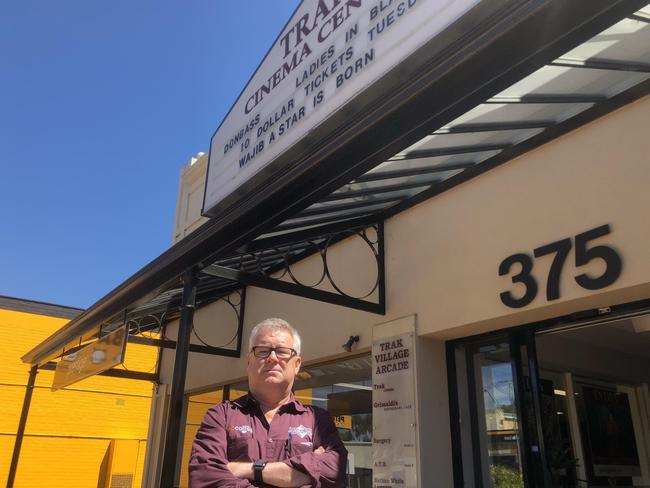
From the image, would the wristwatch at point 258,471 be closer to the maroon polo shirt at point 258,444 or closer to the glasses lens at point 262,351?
the maroon polo shirt at point 258,444

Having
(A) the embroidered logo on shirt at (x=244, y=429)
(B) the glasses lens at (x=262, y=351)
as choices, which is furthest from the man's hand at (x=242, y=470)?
(B) the glasses lens at (x=262, y=351)

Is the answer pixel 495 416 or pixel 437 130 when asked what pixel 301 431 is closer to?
pixel 437 130

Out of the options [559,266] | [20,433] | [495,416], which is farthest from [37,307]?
[559,266]

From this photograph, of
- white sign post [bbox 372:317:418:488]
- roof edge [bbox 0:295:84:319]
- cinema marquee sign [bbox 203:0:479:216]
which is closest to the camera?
cinema marquee sign [bbox 203:0:479:216]

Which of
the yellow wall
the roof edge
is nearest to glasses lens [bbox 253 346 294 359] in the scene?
the yellow wall

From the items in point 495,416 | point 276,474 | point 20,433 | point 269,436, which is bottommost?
point 276,474

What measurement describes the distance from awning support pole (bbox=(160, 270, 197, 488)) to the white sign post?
184 cm

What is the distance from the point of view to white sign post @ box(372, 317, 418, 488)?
14.5 feet

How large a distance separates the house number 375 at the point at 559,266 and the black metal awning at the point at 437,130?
0.83m

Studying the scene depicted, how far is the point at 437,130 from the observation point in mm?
2943

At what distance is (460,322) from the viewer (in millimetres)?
4324

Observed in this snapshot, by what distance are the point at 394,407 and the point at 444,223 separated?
160 centimetres

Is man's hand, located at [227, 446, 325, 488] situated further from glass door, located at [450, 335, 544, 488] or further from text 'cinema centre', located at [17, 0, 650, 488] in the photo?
glass door, located at [450, 335, 544, 488]

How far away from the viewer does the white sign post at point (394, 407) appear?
441 cm
